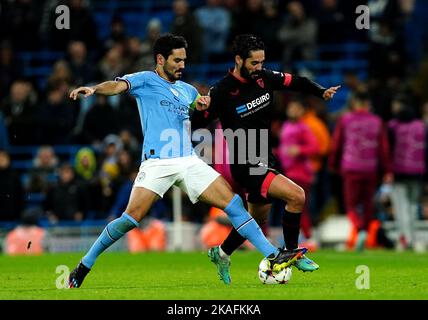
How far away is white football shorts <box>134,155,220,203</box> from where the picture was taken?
10.7 m

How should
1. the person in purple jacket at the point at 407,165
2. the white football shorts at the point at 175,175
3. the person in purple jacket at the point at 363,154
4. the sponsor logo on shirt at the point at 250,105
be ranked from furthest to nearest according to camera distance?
the person in purple jacket at the point at 407,165 < the person in purple jacket at the point at 363,154 < the sponsor logo on shirt at the point at 250,105 < the white football shorts at the point at 175,175

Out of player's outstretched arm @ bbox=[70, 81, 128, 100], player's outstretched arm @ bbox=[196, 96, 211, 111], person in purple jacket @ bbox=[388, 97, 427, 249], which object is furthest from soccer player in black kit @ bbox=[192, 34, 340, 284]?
person in purple jacket @ bbox=[388, 97, 427, 249]

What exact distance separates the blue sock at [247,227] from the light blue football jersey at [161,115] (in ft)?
2.10

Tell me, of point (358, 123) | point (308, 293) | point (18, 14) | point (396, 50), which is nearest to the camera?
point (308, 293)

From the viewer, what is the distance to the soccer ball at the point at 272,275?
10656 mm

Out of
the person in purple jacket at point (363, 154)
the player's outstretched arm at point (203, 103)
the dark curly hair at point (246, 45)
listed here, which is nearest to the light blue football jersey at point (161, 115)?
the player's outstretched arm at point (203, 103)

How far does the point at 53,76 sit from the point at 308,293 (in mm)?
13072

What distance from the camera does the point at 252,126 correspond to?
11.3 m

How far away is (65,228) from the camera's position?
1984 centimetres

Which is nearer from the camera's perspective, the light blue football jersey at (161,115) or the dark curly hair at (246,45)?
the light blue football jersey at (161,115)

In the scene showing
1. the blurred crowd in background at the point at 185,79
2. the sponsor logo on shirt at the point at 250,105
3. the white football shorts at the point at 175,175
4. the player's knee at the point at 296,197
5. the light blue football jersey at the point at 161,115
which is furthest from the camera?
the blurred crowd in background at the point at 185,79

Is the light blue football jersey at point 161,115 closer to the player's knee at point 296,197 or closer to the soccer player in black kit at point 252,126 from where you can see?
the soccer player in black kit at point 252,126
